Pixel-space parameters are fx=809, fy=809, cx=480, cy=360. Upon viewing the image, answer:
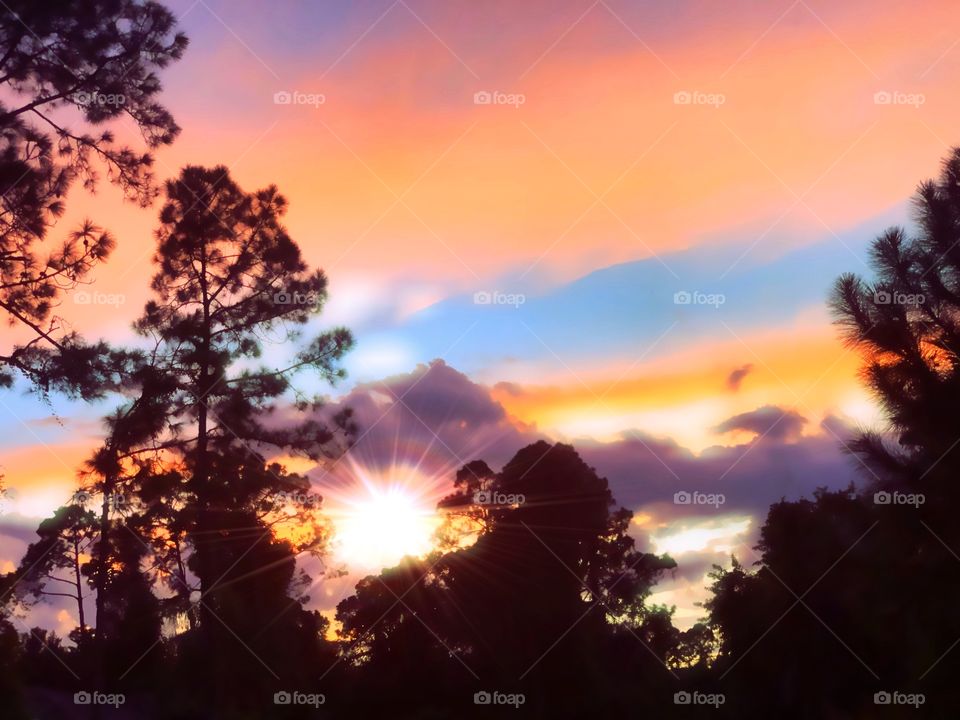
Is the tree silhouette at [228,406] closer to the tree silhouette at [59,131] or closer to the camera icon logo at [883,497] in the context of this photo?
the tree silhouette at [59,131]

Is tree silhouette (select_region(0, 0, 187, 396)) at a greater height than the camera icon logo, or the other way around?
tree silhouette (select_region(0, 0, 187, 396))

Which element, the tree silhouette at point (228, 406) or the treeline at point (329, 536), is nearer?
the treeline at point (329, 536)

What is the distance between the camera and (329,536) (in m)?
19.9

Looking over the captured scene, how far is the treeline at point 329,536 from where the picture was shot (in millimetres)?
10484

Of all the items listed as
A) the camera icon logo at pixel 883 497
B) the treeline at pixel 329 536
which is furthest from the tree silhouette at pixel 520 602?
the camera icon logo at pixel 883 497

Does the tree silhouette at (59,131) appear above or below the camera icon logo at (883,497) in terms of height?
above

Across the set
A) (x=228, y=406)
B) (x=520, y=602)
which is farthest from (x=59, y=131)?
(x=520, y=602)

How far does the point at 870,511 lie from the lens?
10992 mm

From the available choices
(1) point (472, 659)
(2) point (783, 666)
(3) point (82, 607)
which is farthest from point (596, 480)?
(3) point (82, 607)

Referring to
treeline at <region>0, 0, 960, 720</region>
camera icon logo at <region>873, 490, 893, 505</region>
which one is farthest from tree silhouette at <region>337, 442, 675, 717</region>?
camera icon logo at <region>873, 490, 893, 505</region>

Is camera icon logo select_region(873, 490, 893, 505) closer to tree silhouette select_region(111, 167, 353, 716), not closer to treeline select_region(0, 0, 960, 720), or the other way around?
treeline select_region(0, 0, 960, 720)

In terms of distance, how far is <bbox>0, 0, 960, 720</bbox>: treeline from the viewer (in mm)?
10484

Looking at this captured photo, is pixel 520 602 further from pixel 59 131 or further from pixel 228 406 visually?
pixel 59 131

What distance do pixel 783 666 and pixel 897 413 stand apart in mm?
7496
